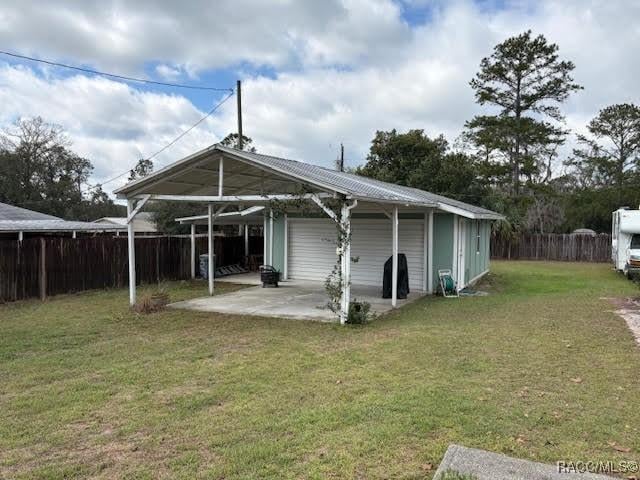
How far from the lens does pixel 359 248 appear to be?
13492 millimetres

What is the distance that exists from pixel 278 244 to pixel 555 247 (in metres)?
16.9

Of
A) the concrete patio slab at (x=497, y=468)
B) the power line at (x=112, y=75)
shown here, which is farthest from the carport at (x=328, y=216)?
the power line at (x=112, y=75)

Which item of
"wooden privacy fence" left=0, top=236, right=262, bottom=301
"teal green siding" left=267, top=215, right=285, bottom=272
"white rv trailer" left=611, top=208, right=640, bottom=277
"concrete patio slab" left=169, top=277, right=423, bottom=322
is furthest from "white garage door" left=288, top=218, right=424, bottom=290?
"white rv trailer" left=611, top=208, right=640, bottom=277

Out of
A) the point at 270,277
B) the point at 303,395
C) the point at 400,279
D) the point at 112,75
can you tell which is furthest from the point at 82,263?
the point at 303,395

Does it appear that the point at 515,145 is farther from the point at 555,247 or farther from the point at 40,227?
the point at 40,227

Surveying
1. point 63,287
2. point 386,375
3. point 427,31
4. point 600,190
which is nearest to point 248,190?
point 63,287

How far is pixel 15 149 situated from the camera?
38188mm

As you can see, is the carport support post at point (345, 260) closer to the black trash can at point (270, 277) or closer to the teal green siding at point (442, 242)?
the teal green siding at point (442, 242)

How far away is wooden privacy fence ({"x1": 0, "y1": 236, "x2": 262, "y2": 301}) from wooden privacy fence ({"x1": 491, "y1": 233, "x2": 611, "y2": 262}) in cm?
1725

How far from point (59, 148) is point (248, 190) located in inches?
1454

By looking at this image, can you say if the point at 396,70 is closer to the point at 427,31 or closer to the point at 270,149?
the point at 427,31

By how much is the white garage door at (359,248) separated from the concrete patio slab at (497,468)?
850 centimetres

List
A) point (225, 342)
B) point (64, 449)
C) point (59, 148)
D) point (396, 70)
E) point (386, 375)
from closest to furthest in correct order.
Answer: point (64, 449) → point (386, 375) → point (225, 342) → point (396, 70) → point (59, 148)

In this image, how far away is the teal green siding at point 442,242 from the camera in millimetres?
12344
